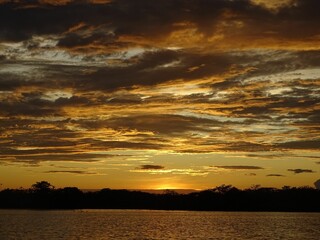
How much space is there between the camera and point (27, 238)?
105438mm

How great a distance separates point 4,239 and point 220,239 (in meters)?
41.5

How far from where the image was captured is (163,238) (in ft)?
371

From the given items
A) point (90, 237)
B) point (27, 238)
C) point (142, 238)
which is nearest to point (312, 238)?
point (142, 238)

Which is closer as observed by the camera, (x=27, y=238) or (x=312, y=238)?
(x=27, y=238)

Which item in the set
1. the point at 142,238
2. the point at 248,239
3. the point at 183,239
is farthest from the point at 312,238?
the point at 142,238

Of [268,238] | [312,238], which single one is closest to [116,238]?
[268,238]

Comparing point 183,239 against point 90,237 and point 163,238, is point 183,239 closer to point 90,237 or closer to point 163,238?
point 163,238

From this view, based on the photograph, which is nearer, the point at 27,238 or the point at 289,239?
the point at 27,238

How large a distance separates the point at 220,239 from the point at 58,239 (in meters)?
31.7

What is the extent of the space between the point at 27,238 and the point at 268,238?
160 ft

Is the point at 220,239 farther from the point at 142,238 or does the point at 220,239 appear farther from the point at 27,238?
the point at 27,238

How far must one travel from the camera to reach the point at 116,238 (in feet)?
360

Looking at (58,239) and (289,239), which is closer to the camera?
(58,239)

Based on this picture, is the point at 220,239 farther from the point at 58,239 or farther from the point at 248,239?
the point at 58,239
